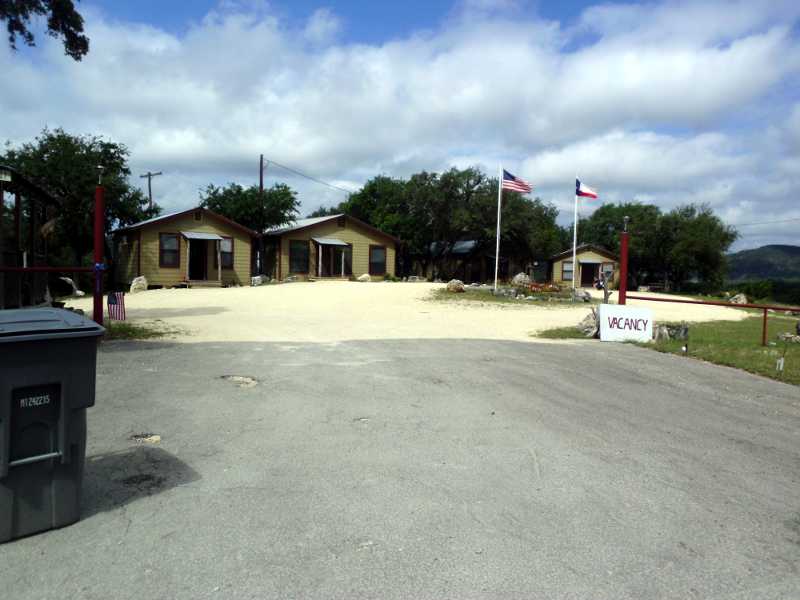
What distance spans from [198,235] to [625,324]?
78.4 feet

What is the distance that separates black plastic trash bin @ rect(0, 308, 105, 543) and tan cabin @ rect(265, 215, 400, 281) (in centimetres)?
3162

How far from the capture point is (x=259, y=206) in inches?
1494

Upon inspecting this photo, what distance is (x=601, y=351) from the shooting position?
11.2 meters

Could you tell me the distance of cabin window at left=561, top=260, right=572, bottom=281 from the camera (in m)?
48.5

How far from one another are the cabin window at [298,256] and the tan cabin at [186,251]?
2.34 meters

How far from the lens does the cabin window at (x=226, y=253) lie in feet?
106

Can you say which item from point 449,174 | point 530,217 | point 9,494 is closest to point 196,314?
point 9,494

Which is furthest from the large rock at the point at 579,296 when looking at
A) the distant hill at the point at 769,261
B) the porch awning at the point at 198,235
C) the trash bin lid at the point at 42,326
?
the distant hill at the point at 769,261

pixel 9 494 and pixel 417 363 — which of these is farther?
pixel 417 363

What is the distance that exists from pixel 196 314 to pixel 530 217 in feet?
100

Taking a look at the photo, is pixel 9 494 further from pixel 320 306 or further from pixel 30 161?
pixel 30 161

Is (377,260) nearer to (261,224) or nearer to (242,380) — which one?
(261,224)

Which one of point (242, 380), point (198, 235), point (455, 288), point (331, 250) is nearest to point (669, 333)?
point (242, 380)

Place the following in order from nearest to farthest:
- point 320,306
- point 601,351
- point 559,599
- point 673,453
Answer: point 559,599 → point 673,453 → point 601,351 → point 320,306
